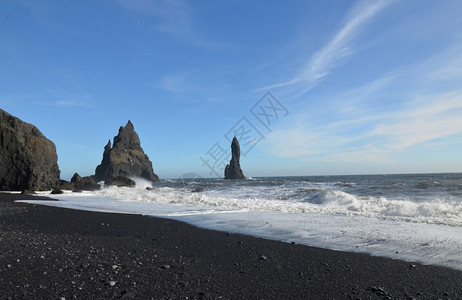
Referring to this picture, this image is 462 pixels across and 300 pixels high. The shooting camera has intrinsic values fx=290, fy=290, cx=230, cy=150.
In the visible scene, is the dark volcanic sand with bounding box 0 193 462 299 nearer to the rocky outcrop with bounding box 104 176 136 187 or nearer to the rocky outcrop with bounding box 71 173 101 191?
the rocky outcrop with bounding box 71 173 101 191

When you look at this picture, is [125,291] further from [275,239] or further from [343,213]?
[343,213]

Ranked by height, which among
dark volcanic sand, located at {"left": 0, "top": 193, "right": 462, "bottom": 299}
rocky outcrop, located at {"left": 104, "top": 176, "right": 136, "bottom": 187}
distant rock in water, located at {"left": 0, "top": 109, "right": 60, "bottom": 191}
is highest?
distant rock in water, located at {"left": 0, "top": 109, "right": 60, "bottom": 191}

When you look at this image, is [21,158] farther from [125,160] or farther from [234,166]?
[234,166]

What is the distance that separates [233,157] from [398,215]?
91601mm

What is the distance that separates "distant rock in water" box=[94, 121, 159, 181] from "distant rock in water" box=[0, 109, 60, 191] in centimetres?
4016

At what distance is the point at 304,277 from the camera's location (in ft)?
14.0

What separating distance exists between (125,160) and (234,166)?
130 feet

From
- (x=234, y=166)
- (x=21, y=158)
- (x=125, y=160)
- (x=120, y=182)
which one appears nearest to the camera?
(x=21, y=158)

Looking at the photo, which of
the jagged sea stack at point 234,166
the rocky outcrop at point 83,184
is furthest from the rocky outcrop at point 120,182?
the jagged sea stack at point 234,166

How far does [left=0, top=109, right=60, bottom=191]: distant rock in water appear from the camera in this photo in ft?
81.4

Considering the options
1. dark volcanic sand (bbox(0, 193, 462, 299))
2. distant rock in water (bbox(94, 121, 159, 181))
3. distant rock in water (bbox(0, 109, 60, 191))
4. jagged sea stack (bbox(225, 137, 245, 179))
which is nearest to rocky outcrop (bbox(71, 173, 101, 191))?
distant rock in water (bbox(0, 109, 60, 191))

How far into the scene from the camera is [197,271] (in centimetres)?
443

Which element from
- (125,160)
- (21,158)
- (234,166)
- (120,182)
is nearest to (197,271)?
(21,158)

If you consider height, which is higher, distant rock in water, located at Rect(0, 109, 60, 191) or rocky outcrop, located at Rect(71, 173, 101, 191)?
distant rock in water, located at Rect(0, 109, 60, 191)
